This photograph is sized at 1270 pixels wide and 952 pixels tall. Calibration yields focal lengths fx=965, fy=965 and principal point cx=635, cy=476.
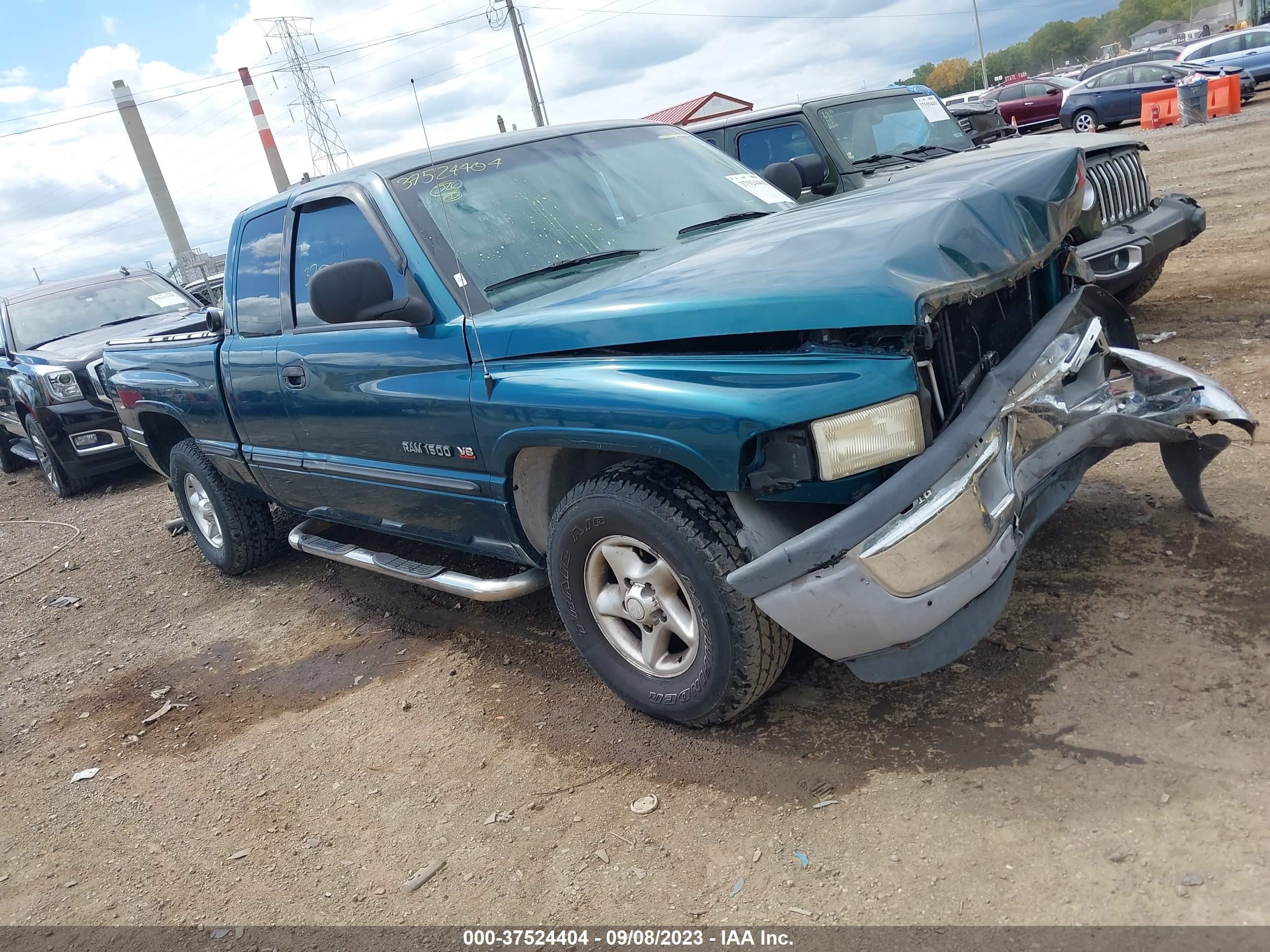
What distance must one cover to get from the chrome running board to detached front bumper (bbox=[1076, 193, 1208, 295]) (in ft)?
13.2

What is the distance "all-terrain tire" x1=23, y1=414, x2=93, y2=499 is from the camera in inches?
333

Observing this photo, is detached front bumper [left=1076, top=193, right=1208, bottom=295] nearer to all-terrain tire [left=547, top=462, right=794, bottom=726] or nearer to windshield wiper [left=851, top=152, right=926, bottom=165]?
windshield wiper [left=851, top=152, right=926, bottom=165]

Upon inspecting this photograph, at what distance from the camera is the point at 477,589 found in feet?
11.4

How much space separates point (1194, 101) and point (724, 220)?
64.9 ft

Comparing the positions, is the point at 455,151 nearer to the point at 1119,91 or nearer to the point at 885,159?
the point at 885,159

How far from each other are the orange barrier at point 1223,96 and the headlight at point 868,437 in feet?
67.4

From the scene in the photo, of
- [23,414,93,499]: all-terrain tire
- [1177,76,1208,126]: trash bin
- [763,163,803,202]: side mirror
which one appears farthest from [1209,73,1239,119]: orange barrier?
[23,414,93,499]: all-terrain tire

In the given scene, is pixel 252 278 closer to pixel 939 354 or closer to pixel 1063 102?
pixel 939 354

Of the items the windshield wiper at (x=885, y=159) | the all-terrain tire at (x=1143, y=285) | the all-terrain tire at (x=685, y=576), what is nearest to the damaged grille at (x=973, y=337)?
the all-terrain tire at (x=685, y=576)

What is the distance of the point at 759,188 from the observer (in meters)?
4.14

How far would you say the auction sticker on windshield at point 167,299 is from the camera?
950 centimetres

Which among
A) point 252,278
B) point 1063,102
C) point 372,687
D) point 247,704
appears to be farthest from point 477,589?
point 1063,102

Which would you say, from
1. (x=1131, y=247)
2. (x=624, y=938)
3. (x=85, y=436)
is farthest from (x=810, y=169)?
(x=85, y=436)

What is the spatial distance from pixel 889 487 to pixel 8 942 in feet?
9.20
